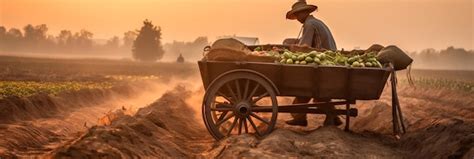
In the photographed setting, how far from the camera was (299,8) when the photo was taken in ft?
32.9

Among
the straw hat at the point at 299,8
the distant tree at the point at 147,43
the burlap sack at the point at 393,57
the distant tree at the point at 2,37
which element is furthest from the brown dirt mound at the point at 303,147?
the distant tree at the point at 2,37

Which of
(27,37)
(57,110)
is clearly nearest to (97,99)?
(57,110)

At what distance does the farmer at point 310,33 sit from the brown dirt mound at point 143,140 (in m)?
1.87

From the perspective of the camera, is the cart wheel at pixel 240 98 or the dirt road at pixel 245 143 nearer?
the dirt road at pixel 245 143

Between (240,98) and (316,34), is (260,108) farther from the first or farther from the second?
(316,34)

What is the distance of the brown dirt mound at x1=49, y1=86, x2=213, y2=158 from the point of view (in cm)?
650

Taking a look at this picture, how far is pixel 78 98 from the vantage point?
57.8 feet

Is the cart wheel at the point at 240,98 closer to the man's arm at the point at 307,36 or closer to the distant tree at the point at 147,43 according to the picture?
the man's arm at the point at 307,36

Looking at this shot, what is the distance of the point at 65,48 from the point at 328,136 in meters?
195

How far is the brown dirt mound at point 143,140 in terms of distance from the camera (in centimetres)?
650

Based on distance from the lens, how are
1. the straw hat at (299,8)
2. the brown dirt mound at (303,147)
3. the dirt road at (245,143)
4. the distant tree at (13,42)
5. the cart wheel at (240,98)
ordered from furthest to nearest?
the distant tree at (13,42) < the straw hat at (299,8) < the cart wheel at (240,98) < the brown dirt mound at (303,147) < the dirt road at (245,143)

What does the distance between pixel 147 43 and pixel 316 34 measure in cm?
8481

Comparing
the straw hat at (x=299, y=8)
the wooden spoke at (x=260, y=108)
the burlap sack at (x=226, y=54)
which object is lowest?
the wooden spoke at (x=260, y=108)

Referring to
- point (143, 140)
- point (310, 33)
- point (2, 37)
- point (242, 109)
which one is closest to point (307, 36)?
point (310, 33)
